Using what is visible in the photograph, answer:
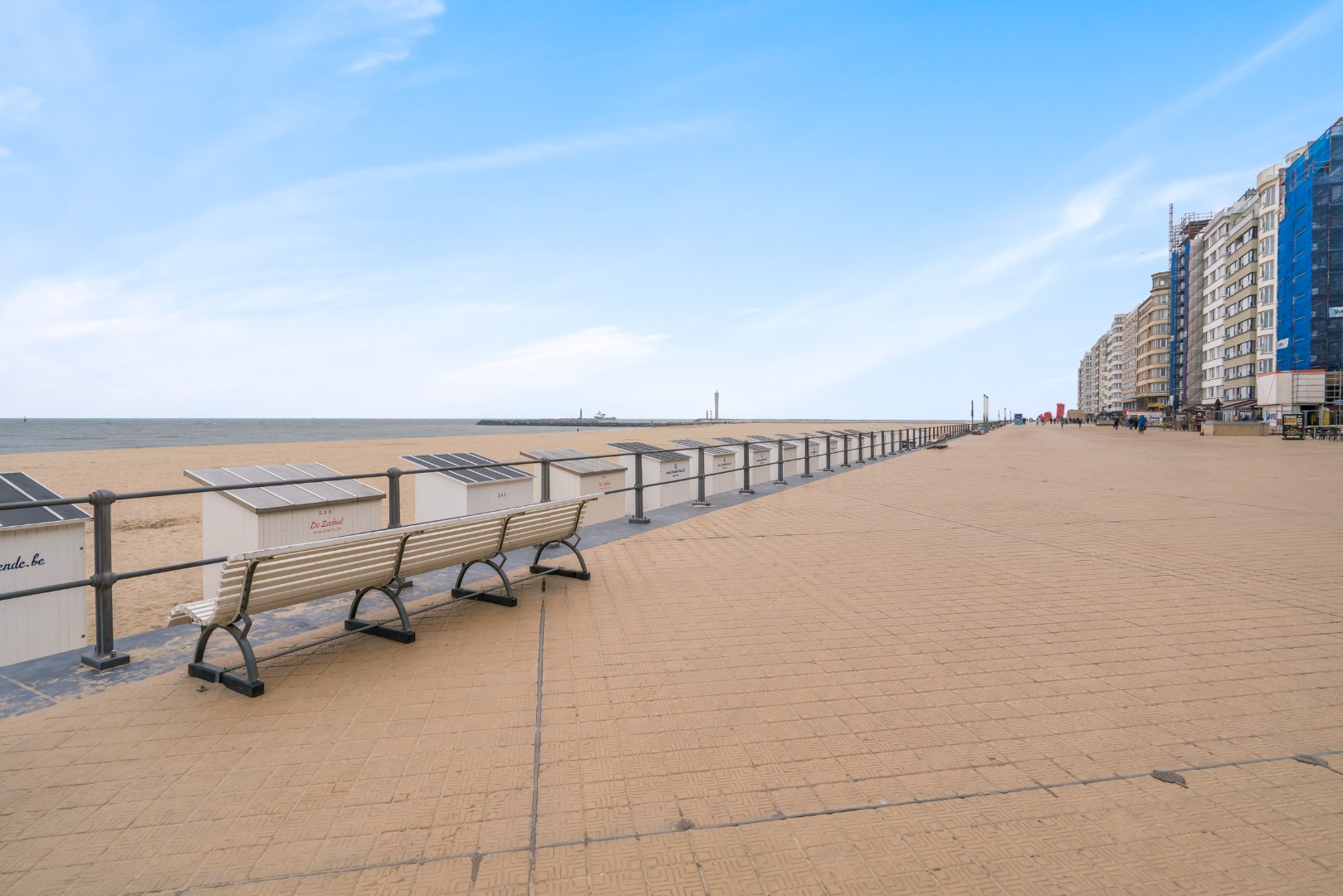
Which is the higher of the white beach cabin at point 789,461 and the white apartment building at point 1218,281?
the white apartment building at point 1218,281

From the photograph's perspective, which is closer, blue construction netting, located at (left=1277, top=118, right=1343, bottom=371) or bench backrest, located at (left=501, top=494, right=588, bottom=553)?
bench backrest, located at (left=501, top=494, right=588, bottom=553)

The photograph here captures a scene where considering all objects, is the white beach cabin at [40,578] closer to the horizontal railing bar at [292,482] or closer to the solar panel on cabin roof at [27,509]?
the solar panel on cabin roof at [27,509]

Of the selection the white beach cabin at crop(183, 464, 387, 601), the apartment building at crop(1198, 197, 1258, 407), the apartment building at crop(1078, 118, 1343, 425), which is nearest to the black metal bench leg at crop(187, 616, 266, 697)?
the white beach cabin at crop(183, 464, 387, 601)

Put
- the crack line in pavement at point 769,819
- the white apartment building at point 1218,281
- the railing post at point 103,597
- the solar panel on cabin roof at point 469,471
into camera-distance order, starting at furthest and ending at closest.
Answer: the white apartment building at point 1218,281 < the solar panel on cabin roof at point 469,471 < the railing post at point 103,597 < the crack line in pavement at point 769,819

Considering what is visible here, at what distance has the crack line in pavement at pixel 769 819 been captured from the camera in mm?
2332

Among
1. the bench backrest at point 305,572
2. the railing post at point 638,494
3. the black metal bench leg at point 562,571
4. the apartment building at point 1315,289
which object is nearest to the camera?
the bench backrest at point 305,572

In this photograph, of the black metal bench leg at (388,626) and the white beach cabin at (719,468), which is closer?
the black metal bench leg at (388,626)

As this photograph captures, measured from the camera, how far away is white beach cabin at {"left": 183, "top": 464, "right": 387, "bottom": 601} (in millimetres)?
5891

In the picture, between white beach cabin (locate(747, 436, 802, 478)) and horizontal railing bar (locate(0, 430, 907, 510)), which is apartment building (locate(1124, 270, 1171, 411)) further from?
horizontal railing bar (locate(0, 430, 907, 510))

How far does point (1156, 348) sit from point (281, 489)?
129023mm

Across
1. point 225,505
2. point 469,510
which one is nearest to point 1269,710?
point 469,510

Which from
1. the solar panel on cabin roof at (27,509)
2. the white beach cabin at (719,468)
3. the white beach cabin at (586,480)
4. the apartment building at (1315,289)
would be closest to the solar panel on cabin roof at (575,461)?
the white beach cabin at (586,480)

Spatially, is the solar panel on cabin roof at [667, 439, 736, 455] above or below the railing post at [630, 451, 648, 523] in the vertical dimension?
above

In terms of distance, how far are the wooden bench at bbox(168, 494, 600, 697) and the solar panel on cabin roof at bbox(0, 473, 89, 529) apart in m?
1.26
